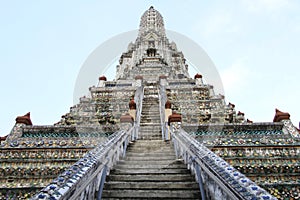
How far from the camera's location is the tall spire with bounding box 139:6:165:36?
34.8 meters

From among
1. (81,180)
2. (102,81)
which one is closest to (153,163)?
(81,180)

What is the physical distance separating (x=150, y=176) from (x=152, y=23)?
3561 cm

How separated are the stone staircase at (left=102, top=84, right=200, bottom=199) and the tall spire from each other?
29.1 metres

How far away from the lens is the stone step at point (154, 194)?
339 cm

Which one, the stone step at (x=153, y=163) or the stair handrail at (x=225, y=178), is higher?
the stair handrail at (x=225, y=178)

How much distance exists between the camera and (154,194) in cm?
342

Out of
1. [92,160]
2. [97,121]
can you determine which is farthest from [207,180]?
[97,121]

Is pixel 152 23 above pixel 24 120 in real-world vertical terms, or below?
above

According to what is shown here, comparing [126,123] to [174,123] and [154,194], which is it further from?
[154,194]

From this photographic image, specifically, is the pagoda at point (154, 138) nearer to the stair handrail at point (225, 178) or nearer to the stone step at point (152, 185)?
the stone step at point (152, 185)

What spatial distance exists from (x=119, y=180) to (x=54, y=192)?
208 cm

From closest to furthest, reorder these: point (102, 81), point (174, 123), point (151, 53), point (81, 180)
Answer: point (81, 180) < point (174, 123) < point (102, 81) < point (151, 53)

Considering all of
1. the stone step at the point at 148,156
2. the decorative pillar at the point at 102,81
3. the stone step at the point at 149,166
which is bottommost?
the stone step at the point at 149,166

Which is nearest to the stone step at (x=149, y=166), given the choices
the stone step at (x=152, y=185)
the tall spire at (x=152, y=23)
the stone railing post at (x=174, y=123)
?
the stone step at (x=152, y=185)
